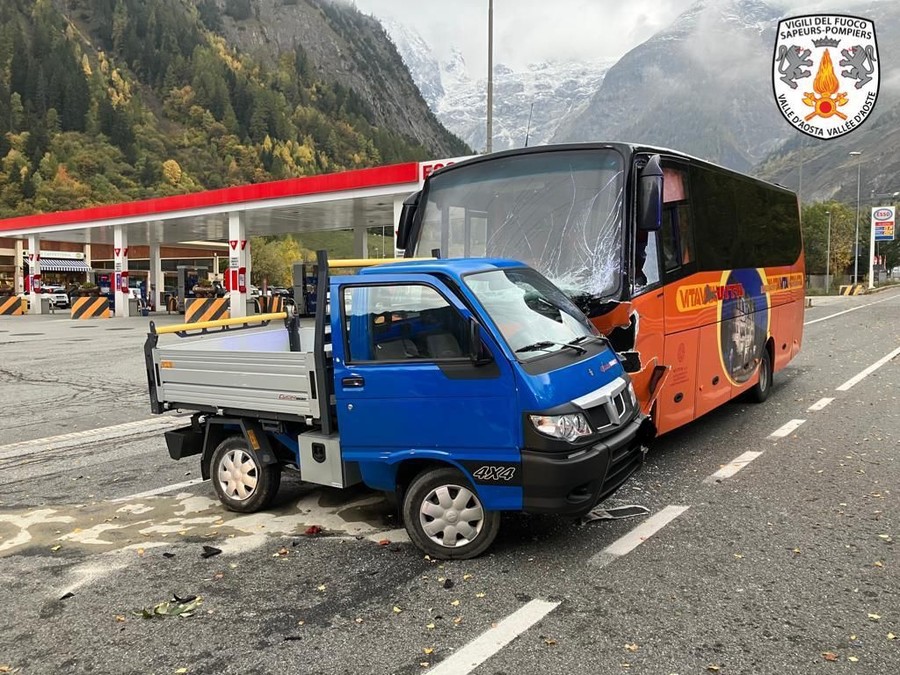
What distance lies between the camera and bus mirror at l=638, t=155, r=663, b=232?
5.80m

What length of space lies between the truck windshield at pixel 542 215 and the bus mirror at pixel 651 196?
0.75ft

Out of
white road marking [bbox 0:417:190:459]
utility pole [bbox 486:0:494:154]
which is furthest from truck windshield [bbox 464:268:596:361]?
utility pole [bbox 486:0:494:154]

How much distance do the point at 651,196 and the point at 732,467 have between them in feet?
8.40

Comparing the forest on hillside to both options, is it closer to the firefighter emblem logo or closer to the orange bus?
the firefighter emblem logo

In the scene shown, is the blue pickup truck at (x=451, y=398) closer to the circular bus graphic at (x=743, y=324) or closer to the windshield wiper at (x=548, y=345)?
the windshield wiper at (x=548, y=345)

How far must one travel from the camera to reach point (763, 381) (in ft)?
32.4

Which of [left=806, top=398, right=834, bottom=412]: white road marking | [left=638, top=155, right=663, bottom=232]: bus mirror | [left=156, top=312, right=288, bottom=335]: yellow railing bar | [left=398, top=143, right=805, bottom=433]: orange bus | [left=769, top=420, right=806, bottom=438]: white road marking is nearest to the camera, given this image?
[left=638, top=155, right=663, bottom=232]: bus mirror

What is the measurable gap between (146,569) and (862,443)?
6.59 m

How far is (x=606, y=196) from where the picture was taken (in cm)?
612

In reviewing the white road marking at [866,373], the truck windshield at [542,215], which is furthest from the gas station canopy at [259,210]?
the truck windshield at [542,215]

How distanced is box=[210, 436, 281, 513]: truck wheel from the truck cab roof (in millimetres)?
1708

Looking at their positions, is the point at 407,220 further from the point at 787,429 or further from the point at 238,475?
the point at 787,429

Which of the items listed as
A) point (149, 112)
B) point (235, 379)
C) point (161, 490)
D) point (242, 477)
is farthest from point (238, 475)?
point (149, 112)

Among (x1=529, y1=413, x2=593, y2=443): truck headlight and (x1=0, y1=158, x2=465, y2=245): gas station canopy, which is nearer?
(x1=529, y1=413, x2=593, y2=443): truck headlight
